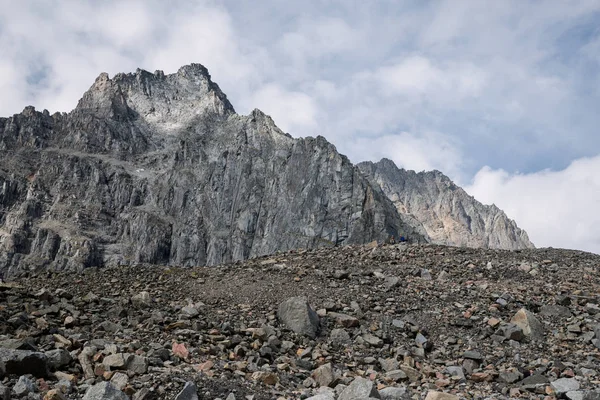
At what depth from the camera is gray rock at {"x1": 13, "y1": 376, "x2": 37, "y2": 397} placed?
20.3 feet

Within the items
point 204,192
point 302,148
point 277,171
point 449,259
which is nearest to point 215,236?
point 204,192

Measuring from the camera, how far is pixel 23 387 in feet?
20.5

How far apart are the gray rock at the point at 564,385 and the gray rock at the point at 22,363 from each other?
8392 millimetres

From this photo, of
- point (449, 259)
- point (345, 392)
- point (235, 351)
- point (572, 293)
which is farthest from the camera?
point (449, 259)

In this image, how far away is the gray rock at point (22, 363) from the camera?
6789 mm

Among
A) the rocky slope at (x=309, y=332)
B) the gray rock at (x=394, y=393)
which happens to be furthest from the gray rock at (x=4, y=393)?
the gray rock at (x=394, y=393)

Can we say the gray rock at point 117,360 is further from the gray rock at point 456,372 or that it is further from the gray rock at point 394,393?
the gray rock at point 456,372

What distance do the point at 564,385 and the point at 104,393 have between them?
7.51 meters

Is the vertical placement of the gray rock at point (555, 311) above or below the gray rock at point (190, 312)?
above

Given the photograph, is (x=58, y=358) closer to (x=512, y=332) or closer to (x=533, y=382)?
(x=533, y=382)

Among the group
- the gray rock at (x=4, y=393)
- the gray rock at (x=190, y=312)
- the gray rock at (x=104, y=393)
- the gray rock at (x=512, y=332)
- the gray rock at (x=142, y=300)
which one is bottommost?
the gray rock at (x=4, y=393)

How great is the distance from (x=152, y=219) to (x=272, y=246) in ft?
191

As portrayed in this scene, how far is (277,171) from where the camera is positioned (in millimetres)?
187125

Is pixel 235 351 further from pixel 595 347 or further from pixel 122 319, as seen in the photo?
pixel 595 347
